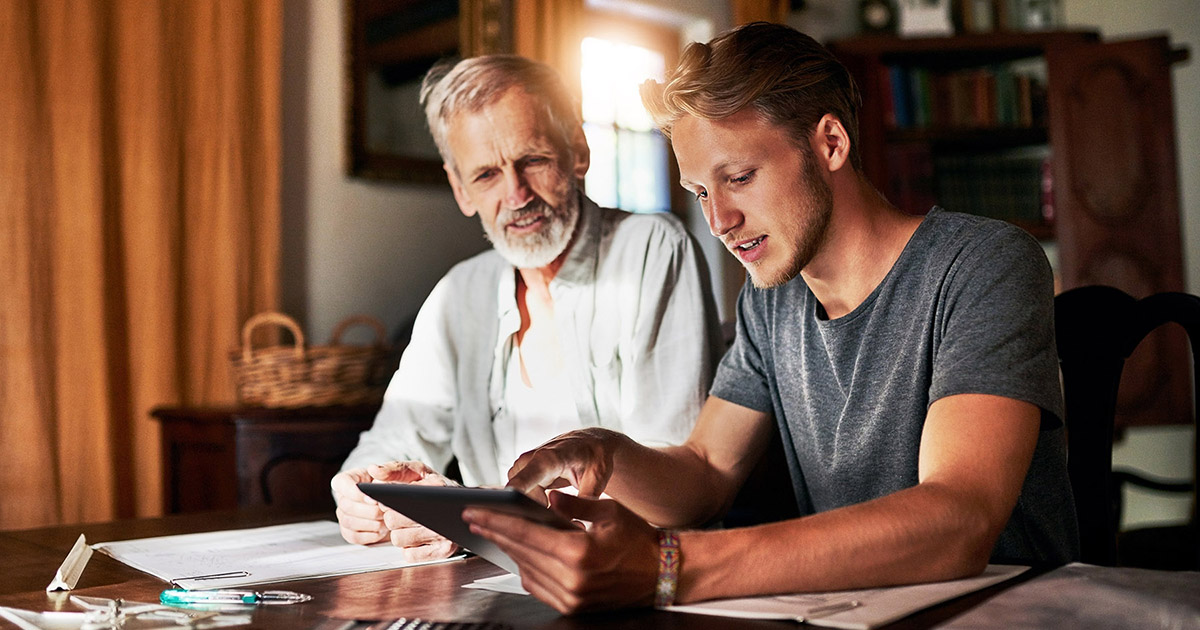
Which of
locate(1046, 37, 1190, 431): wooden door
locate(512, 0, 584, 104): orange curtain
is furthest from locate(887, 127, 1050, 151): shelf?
locate(512, 0, 584, 104): orange curtain

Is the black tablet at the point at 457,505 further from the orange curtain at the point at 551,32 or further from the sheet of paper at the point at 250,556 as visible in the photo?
the orange curtain at the point at 551,32

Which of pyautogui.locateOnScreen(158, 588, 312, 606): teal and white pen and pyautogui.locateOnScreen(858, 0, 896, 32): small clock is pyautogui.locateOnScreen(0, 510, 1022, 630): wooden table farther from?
pyautogui.locateOnScreen(858, 0, 896, 32): small clock

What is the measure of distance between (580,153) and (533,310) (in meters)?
0.28

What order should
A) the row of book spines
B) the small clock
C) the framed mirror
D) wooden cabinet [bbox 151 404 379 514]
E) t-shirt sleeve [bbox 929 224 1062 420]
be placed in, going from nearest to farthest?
t-shirt sleeve [bbox 929 224 1062 420] → wooden cabinet [bbox 151 404 379 514] → the framed mirror → the row of book spines → the small clock

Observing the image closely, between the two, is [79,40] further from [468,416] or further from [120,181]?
[468,416]

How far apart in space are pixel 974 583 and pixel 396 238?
110 inches

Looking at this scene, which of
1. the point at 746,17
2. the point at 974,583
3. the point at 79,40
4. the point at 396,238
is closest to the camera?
the point at 974,583

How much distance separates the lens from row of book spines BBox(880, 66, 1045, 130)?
14.7 ft

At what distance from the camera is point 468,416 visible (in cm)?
167

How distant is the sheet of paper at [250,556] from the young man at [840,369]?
0.23 m

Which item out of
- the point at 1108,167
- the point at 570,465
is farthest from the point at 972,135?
the point at 570,465

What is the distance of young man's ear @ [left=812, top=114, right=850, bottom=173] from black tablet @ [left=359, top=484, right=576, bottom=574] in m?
0.66

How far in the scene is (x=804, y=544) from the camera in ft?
2.79

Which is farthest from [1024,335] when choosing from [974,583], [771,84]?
[771,84]
